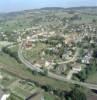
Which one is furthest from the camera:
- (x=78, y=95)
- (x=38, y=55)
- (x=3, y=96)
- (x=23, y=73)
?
(x=38, y=55)

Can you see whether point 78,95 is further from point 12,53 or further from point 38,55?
point 12,53

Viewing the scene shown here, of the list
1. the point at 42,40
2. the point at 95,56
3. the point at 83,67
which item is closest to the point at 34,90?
the point at 83,67

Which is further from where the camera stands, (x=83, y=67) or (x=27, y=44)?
(x=27, y=44)

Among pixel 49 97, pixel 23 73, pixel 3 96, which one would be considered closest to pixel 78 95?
pixel 49 97

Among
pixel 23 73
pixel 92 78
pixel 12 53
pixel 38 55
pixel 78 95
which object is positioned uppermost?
pixel 78 95

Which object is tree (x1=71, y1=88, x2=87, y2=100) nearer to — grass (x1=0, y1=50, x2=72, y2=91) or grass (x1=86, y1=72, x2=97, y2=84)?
grass (x1=0, y1=50, x2=72, y2=91)

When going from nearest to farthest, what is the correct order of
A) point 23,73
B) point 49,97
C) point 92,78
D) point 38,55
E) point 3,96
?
point 3,96
point 49,97
point 92,78
point 23,73
point 38,55

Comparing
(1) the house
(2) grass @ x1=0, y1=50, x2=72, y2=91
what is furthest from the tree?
(1) the house

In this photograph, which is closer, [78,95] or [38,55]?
[78,95]

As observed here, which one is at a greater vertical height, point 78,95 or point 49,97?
point 78,95

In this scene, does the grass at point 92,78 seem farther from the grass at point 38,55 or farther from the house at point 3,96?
the house at point 3,96

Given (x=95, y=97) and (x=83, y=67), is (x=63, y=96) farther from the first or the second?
(x=83, y=67)
